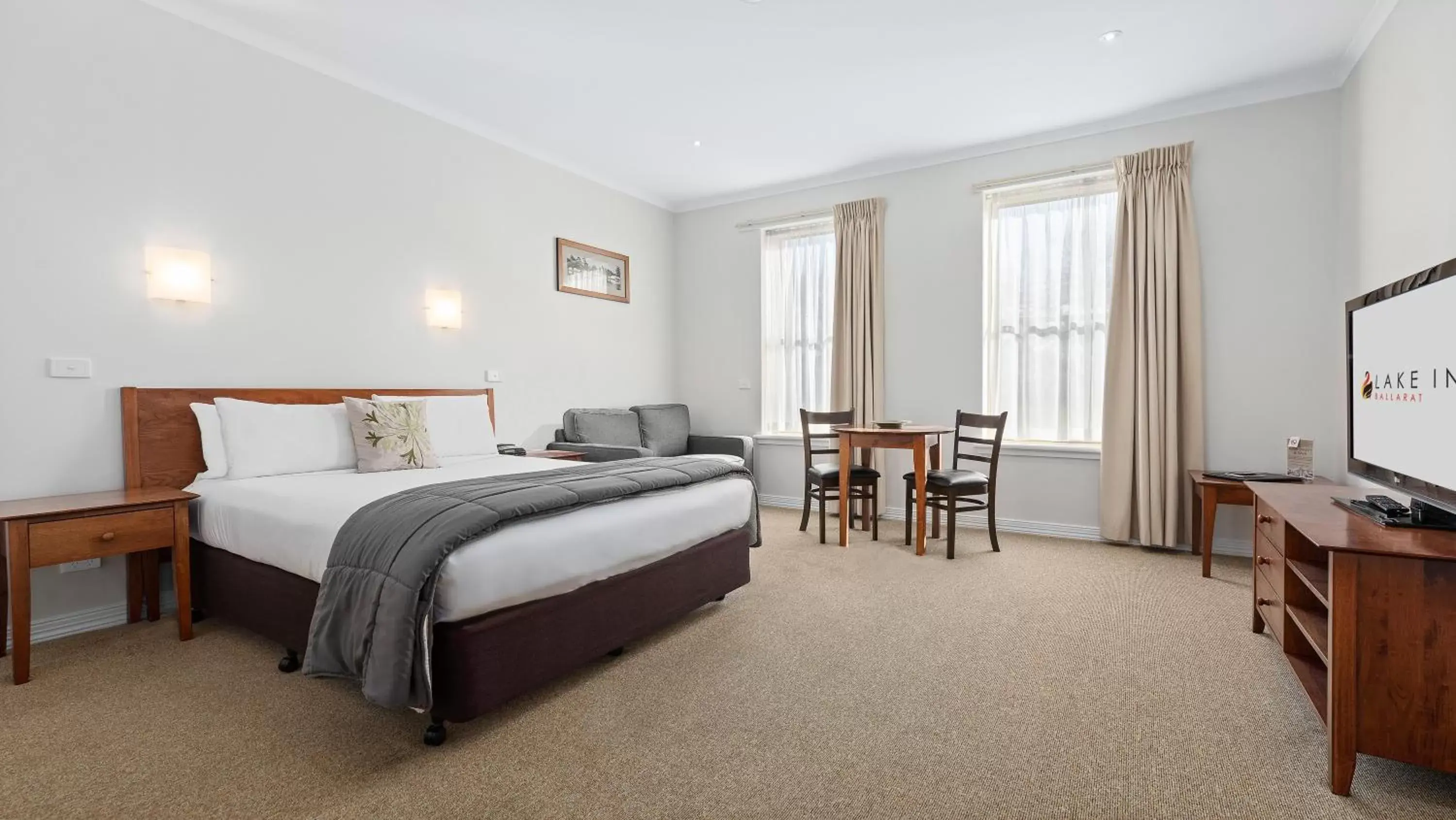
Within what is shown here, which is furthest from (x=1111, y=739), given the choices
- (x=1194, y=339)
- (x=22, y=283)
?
(x=22, y=283)

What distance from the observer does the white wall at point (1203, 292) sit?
3.74 meters

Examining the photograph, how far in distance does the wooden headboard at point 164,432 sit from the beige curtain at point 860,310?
3.88 metres

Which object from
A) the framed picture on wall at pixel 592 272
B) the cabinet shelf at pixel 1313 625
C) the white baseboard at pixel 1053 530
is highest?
the framed picture on wall at pixel 592 272

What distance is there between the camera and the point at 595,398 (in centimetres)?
537

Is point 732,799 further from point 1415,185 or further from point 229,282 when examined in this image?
point 1415,185

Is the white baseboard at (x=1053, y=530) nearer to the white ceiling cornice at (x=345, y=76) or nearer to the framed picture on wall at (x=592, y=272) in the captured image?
the framed picture on wall at (x=592, y=272)

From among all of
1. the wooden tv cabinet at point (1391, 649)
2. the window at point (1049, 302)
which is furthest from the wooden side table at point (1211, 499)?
the wooden tv cabinet at point (1391, 649)

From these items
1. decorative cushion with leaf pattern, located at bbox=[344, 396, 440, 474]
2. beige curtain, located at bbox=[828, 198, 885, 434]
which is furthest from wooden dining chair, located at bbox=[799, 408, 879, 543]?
decorative cushion with leaf pattern, located at bbox=[344, 396, 440, 474]

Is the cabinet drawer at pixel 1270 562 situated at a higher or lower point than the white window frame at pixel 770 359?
lower

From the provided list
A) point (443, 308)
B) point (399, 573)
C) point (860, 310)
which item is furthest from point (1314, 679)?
point (443, 308)

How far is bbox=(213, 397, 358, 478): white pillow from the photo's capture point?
116 inches

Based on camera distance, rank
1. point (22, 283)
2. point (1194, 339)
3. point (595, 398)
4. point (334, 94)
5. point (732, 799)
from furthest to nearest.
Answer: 1. point (595, 398)
2. point (1194, 339)
3. point (334, 94)
4. point (22, 283)
5. point (732, 799)

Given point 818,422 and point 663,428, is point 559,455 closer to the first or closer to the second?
point 663,428

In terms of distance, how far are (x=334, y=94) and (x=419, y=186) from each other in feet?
2.07
